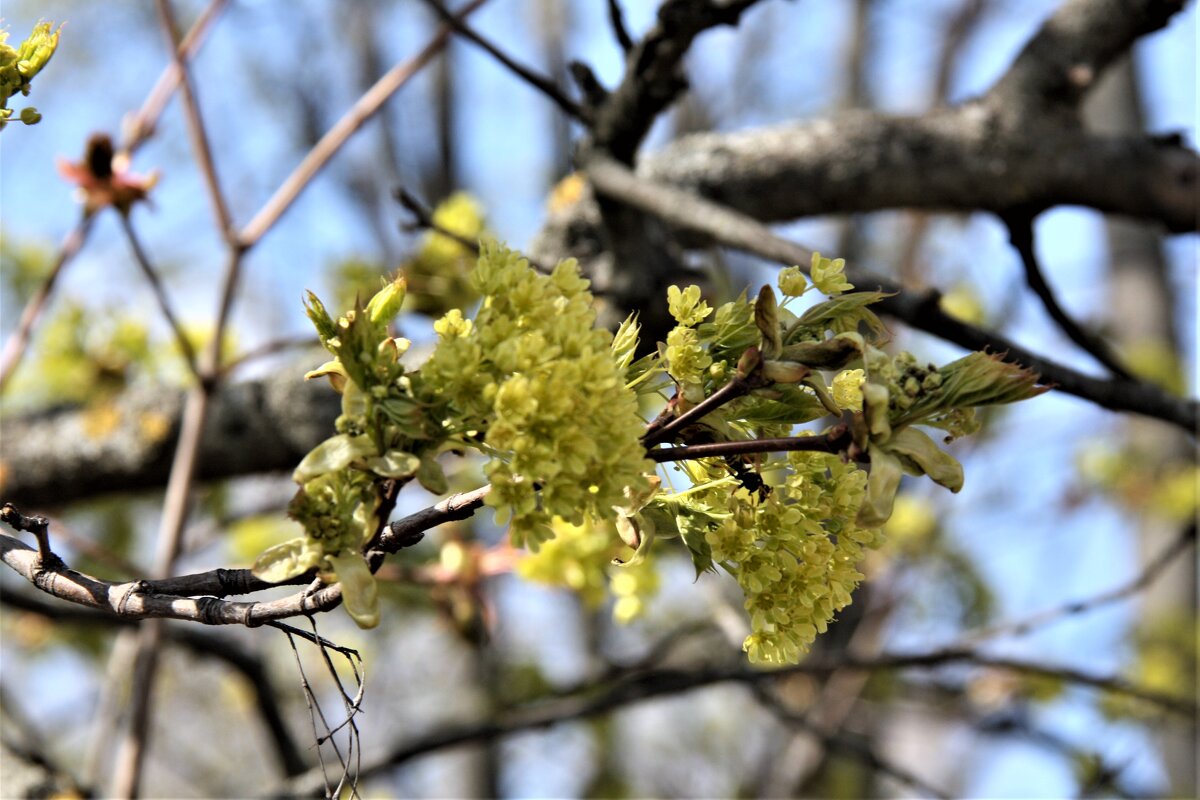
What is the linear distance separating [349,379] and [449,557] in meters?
1.46

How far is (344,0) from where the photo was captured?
677 centimetres

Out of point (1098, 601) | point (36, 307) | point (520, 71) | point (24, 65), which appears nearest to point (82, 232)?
point (36, 307)

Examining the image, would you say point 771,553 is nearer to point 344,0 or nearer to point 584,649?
point 584,649

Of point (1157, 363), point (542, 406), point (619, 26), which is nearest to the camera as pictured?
point (542, 406)

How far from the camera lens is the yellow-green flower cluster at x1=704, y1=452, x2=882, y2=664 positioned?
85 cm

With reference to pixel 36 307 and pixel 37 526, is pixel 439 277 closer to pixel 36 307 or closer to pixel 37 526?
pixel 36 307

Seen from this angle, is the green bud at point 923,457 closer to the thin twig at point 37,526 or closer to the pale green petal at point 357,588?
the pale green petal at point 357,588

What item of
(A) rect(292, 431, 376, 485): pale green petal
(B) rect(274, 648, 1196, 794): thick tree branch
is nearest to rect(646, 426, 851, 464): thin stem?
(A) rect(292, 431, 376, 485): pale green petal

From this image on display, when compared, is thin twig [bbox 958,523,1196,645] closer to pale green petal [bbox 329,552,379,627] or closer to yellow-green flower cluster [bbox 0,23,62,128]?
pale green petal [bbox 329,552,379,627]

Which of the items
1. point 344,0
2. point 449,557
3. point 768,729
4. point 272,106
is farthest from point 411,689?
point 449,557

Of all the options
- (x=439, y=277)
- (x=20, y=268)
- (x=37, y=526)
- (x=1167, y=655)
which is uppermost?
(x=20, y=268)

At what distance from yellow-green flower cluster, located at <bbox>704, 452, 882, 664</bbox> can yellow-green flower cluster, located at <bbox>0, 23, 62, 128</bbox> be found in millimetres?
698

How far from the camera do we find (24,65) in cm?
93

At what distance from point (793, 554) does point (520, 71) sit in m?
1.28
